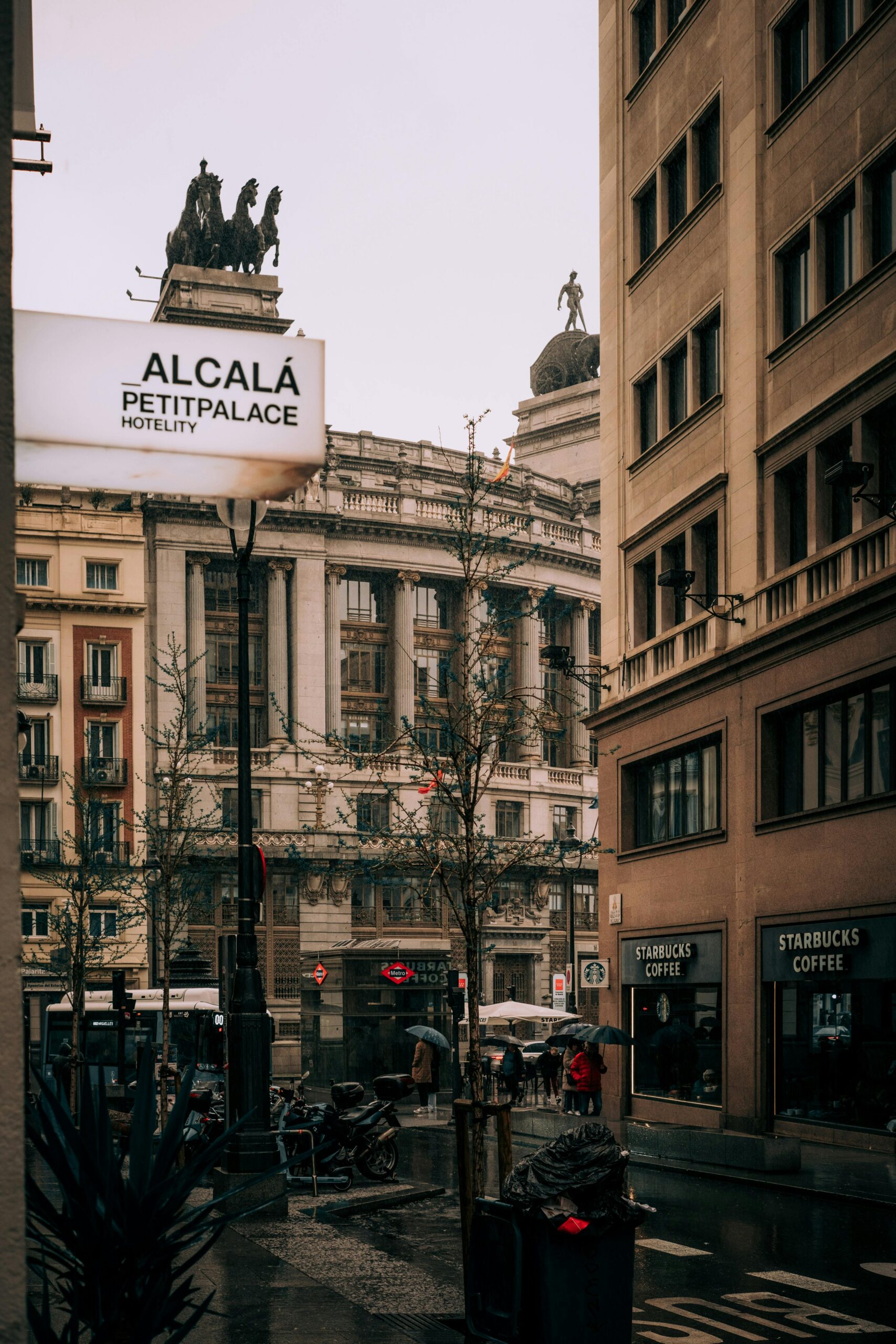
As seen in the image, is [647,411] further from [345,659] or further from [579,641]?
[579,641]

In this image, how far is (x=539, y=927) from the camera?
88562 millimetres

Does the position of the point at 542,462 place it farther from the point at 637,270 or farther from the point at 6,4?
the point at 6,4

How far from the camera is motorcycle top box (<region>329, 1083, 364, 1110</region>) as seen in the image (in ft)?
74.2

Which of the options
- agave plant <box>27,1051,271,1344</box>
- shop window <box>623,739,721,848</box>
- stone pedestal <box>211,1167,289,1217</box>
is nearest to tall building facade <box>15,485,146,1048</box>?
shop window <box>623,739,721,848</box>

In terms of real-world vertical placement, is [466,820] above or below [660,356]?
below

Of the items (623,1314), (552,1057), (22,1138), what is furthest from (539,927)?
(22,1138)

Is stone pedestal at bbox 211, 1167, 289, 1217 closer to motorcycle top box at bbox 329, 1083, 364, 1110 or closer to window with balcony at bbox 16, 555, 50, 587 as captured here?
motorcycle top box at bbox 329, 1083, 364, 1110

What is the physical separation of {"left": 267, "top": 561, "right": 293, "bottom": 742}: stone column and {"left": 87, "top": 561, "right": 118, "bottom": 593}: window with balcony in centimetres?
1291

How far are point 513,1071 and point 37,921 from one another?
36.3 m

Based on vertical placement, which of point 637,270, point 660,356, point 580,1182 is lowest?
point 580,1182

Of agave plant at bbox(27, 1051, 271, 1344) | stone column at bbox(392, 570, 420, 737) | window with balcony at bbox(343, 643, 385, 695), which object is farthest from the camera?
window with balcony at bbox(343, 643, 385, 695)

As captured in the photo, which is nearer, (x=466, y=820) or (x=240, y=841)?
(x=466, y=820)

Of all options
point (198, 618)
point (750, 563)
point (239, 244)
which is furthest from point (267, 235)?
point (750, 563)

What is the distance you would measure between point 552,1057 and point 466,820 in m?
32.2
